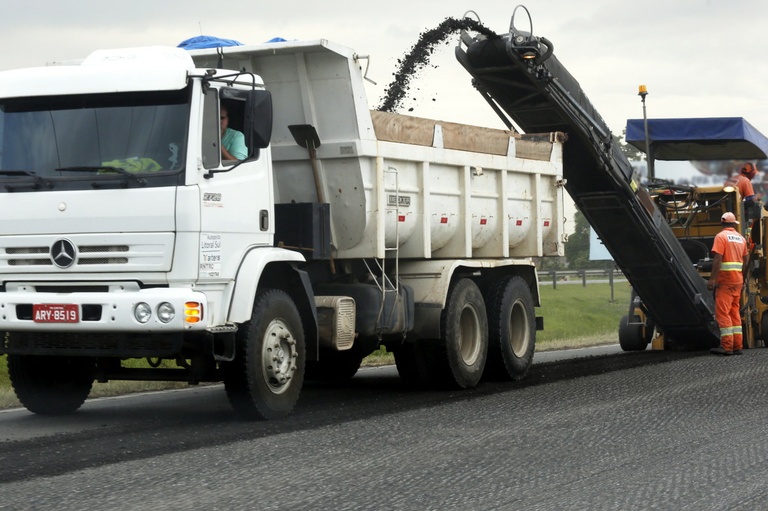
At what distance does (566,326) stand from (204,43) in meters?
16.8

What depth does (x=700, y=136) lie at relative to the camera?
1717cm

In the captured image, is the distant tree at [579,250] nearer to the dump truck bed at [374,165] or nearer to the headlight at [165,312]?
the dump truck bed at [374,165]

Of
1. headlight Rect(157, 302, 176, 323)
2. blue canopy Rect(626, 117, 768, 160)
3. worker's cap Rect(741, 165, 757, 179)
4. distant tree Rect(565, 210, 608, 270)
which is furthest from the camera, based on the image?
distant tree Rect(565, 210, 608, 270)

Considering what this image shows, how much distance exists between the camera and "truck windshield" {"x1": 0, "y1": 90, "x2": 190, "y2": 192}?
8234mm

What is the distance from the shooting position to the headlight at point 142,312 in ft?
26.4

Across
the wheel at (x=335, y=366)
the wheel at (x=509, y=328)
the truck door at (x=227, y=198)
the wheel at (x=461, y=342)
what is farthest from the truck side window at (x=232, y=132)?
the wheel at (x=509, y=328)

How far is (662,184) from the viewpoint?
16641 millimetres

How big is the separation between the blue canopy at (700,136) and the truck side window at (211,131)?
10.1 meters

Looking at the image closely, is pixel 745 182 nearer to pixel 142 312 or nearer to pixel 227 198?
pixel 227 198

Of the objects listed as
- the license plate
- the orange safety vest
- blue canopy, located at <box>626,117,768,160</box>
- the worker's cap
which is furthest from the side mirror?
the worker's cap

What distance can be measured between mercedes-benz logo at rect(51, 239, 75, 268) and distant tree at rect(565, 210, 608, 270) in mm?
57362

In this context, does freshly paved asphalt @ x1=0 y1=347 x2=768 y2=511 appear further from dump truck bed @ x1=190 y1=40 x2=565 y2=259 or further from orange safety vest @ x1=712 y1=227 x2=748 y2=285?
orange safety vest @ x1=712 y1=227 x2=748 y2=285

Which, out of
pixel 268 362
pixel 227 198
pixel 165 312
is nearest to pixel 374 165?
pixel 227 198

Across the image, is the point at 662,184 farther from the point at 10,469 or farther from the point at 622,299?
the point at 622,299
